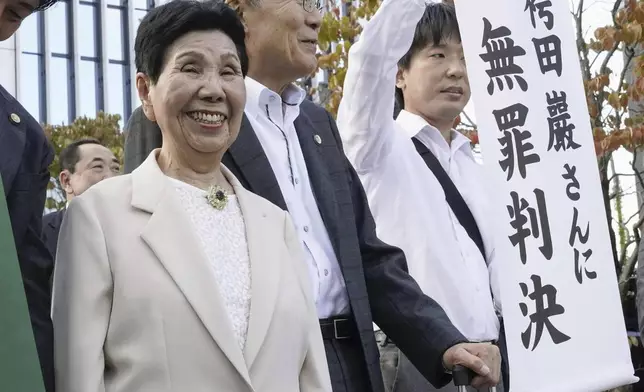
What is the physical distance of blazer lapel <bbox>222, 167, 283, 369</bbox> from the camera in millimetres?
2939

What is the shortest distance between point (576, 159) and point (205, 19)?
1579 millimetres

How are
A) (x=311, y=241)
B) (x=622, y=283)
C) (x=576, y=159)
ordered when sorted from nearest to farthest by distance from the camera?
(x=311, y=241) → (x=576, y=159) → (x=622, y=283)

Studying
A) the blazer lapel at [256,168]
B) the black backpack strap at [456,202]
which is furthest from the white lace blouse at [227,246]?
the black backpack strap at [456,202]

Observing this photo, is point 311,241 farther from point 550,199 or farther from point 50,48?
point 50,48

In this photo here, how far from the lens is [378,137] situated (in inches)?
170

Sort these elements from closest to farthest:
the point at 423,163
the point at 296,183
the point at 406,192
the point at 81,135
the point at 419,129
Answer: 1. the point at 296,183
2. the point at 406,192
3. the point at 423,163
4. the point at 419,129
5. the point at 81,135

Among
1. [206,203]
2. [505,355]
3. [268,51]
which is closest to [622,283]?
[505,355]

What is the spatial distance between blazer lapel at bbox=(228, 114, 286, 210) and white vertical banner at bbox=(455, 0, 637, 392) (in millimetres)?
888

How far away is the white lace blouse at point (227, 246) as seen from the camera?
2977 mm

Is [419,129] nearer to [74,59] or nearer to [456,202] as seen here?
[456,202]

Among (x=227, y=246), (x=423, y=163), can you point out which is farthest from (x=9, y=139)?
(x=423, y=163)

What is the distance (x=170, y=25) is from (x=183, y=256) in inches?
27.4

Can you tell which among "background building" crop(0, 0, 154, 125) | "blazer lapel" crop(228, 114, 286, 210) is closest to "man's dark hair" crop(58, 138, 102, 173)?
"blazer lapel" crop(228, 114, 286, 210)

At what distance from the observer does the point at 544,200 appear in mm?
4031
